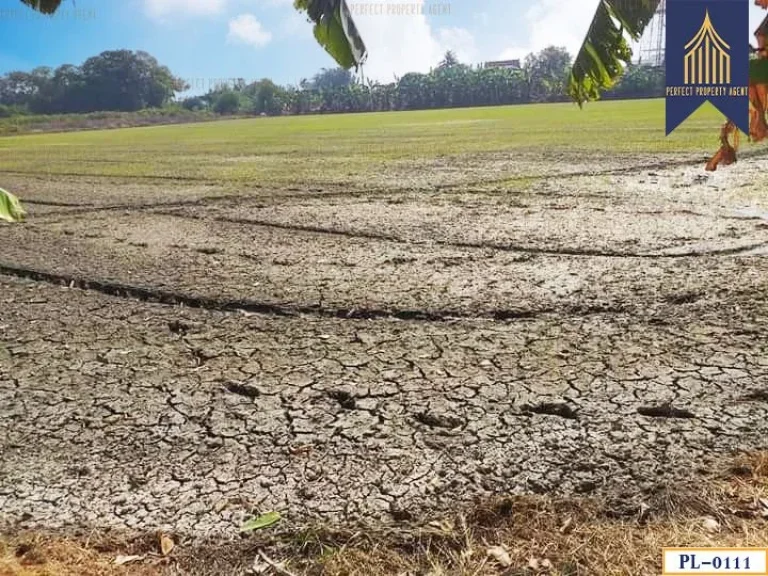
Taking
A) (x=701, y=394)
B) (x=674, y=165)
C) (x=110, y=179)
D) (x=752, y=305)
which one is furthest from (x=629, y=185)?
(x=110, y=179)

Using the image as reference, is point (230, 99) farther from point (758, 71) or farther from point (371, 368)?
point (758, 71)

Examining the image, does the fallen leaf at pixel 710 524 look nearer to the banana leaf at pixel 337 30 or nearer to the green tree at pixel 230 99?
the banana leaf at pixel 337 30

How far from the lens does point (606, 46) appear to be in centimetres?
289

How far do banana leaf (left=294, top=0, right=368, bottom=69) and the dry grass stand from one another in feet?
5.55

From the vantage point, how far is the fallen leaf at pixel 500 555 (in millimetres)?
2321

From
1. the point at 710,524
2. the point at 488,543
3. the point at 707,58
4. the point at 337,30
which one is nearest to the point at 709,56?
the point at 707,58

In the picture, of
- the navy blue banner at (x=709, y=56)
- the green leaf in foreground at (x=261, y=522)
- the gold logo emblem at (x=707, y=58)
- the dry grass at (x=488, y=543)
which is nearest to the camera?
the navy blue banner at (x=709, y=56)

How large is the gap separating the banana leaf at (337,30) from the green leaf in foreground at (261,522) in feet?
5.47

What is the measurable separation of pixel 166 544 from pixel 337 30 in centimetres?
190

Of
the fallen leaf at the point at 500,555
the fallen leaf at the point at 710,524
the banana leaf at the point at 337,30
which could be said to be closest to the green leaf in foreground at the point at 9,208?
the banana leaf at the point at 337,30

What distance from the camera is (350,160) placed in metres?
17.0

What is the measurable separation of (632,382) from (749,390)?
54 cm

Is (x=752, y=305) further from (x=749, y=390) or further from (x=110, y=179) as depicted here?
(x=110, y=179)

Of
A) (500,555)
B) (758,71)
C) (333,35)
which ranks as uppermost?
(333,35)
